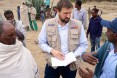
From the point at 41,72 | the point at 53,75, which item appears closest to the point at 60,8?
the point at 53,75

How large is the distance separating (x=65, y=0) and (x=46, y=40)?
636mm

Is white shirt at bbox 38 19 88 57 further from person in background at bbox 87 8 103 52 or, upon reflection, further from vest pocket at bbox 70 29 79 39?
person in background at bbox 87 8 103 52

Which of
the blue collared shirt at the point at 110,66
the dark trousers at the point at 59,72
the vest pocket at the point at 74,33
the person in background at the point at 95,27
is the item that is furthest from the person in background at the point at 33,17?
the blue collared shirt at the point at 110,66

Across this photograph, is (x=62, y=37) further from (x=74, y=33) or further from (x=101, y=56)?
(x=101, y=56)

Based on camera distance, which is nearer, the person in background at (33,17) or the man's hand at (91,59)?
the man's hand at (91,59)

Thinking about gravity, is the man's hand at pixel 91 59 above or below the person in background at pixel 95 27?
above

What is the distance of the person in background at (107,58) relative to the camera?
2928 mm

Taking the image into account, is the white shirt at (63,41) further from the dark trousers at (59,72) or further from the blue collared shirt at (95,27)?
the blue collared shirt at (95,27)

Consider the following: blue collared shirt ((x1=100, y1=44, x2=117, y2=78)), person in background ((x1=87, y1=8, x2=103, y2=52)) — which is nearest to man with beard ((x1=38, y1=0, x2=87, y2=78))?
blue collared shirt ((x1=100, y1=44, x2=117, y2=78))

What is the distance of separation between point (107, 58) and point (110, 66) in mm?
120

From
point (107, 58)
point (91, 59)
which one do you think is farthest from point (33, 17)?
point (107, 58)

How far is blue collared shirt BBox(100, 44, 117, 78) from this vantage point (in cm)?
294

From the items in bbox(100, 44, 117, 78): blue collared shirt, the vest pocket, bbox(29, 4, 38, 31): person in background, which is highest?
the vest pocket

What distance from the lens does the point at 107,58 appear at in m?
3.06
